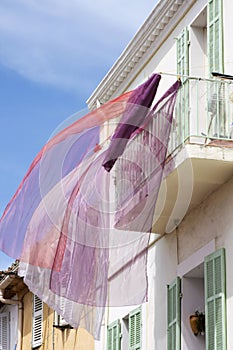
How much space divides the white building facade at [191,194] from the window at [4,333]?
883cm

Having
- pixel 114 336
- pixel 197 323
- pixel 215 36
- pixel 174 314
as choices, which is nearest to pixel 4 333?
pixel 114 336

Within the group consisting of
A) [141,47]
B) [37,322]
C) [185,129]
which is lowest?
[185,129]

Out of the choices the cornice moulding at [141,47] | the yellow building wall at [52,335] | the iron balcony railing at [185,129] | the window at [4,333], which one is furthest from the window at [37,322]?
the iron balcony railing at [185,129]

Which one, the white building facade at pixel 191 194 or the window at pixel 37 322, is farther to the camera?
the window at pixel 37 322

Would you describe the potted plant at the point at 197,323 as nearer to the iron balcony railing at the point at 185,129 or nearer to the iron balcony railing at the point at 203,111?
the iron balcony railing at the point at 185,129

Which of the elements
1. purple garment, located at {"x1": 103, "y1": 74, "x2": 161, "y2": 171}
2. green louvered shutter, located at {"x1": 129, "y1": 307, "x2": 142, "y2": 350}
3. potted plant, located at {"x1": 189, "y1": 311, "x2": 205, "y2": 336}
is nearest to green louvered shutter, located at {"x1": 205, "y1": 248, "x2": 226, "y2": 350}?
potted plant, located at {"x1": 189, "y1": 311, "x2": 205, "y2": 336}

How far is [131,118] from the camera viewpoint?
1368 centimetres

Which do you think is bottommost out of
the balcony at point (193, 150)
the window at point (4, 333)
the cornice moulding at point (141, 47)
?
the balcony at point (193, 150)

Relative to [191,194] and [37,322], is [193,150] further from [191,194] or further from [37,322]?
[37,322]

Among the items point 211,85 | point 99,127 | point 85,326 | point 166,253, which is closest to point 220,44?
point 211,85

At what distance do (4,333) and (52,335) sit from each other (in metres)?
4.69

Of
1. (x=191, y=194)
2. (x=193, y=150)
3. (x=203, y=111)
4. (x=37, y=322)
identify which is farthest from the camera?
(x=37, y=322)

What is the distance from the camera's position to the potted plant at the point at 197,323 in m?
14.1

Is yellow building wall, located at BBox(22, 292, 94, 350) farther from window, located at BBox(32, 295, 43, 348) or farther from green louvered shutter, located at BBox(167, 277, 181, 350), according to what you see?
green louvered shutter, located at BBox(167, 277, 181, 350)
